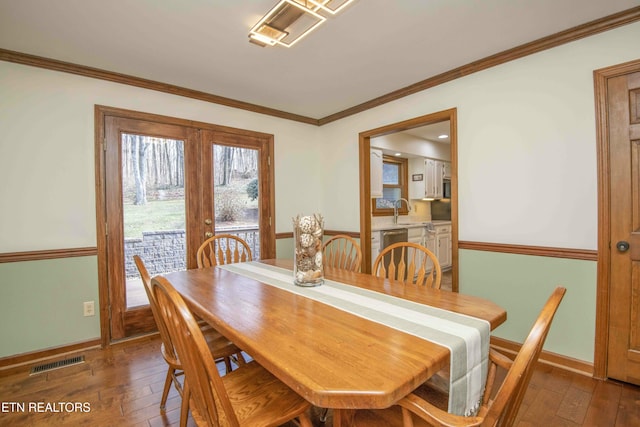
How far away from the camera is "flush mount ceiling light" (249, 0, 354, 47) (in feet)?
5.46

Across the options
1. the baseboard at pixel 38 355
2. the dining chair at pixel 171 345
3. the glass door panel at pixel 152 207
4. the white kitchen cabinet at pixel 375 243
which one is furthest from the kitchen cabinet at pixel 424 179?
the baseboard at pixel 38 355

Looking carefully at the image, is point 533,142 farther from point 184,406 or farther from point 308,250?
point 184,406

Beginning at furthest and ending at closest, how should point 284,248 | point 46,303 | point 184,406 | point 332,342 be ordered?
point 284,248, point 46,303, point 184,406, point 332,342

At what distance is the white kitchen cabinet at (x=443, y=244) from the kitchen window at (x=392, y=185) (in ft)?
2.33

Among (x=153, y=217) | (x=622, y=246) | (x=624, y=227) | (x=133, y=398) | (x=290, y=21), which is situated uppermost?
(x=290, y=21)

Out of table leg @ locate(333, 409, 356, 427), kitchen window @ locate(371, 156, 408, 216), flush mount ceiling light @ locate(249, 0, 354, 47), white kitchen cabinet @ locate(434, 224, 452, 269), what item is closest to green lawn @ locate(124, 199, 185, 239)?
flush mount ceiling light @ locate(249, 0, 354, 47)

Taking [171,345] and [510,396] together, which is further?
[171,345]

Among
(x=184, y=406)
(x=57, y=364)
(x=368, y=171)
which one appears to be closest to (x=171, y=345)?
(x=184, y=406)

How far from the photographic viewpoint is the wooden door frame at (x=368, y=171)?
2762 millimetres

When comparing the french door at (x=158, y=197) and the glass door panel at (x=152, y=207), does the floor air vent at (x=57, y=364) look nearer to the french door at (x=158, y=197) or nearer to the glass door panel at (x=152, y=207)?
the french door at (x=158, y=197)

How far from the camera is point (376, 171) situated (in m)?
4.42

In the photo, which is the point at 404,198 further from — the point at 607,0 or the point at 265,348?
the point at 265,348

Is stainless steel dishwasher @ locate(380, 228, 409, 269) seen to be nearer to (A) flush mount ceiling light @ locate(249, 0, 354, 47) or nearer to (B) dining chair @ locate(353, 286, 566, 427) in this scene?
(A) flush mount ceiling light @ locate(249, 0, 354, 47)

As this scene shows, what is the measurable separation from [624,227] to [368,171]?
2.33 m
